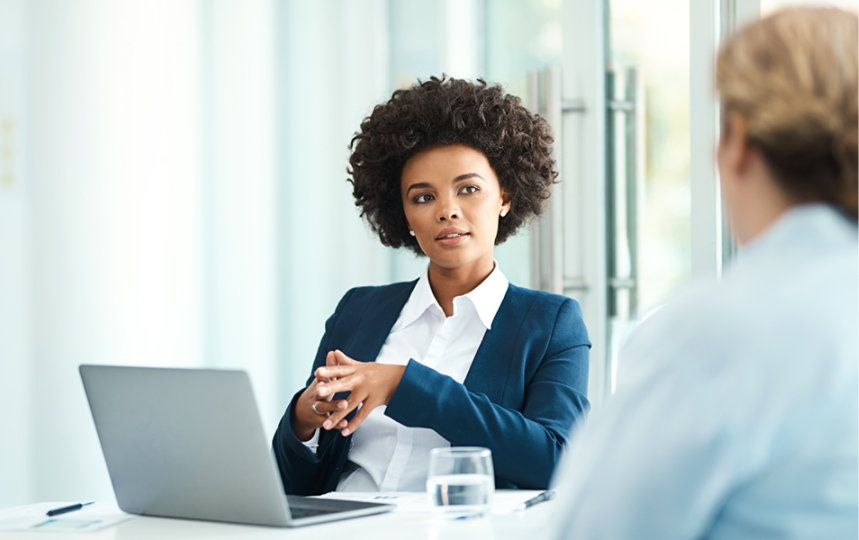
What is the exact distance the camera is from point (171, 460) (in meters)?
1.41

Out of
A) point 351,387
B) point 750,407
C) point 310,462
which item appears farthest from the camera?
point 310,462

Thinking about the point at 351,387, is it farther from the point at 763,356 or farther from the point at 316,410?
the point at 763,356

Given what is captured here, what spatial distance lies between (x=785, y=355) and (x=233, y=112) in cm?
308

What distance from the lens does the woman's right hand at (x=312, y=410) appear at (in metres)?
1.67

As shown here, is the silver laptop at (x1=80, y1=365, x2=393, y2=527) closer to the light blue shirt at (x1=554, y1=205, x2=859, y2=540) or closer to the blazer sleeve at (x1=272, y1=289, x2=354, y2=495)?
the blazer sleeve at (x1=272, y1=289, x2=354, y2=495)

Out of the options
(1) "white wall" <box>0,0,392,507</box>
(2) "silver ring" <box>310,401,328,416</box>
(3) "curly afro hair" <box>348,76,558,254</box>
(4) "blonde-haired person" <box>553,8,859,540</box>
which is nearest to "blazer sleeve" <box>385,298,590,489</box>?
(2) "silver ring" <box>310,401,328,416</box>

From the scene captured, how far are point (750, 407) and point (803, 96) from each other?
275 millimetres

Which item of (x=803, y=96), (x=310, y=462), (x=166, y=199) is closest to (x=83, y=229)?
(x=166, y=199)

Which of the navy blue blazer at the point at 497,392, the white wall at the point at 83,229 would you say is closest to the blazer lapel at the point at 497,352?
the navy blue blazer at the point at 497,392

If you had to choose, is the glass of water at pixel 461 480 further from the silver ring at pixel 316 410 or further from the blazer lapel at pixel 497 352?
the blazer lapel at pixel 497 352

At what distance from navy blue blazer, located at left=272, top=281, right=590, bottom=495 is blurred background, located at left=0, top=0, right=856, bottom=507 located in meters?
0.86

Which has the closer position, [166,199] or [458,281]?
[458,281]

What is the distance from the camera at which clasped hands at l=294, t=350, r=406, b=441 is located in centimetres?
163

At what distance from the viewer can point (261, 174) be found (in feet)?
11.9
